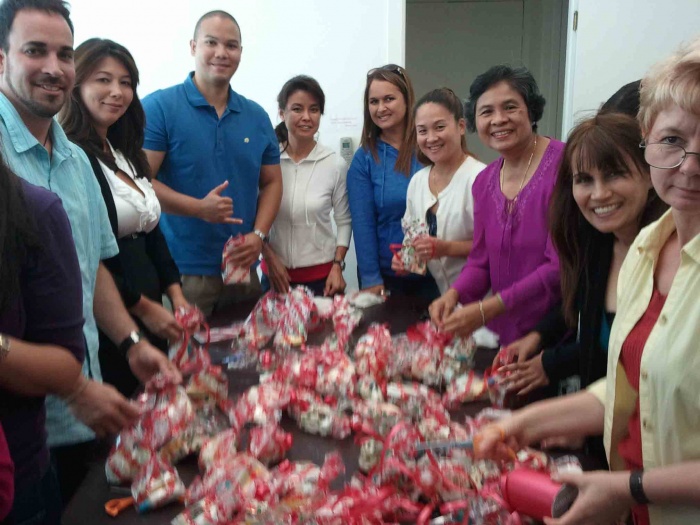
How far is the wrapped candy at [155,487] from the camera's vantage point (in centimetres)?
96

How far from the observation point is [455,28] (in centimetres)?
498

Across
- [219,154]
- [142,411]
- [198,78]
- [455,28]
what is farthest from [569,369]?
[455,28]

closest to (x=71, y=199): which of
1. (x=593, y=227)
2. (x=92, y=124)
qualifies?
(x=92, y=124)

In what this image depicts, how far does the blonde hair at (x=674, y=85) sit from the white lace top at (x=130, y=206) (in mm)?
1473

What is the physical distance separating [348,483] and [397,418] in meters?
0.20

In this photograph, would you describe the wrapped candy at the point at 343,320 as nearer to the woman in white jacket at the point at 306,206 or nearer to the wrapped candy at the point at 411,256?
A: the wrapped candy at the point at 411,256

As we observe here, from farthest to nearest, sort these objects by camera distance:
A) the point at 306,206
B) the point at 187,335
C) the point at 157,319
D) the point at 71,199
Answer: the point at 306,206 < the point at 157,319 < the point at 187,335 < the point at 71,199

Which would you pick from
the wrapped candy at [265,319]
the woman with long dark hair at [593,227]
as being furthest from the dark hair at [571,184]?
the wrapped candy at [265,319]

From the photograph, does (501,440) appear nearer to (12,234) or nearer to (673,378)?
(673,378)

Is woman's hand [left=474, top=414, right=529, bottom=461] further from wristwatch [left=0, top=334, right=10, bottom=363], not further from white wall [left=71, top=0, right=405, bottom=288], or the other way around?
white wall [left=71, top=0, right=405, bottom=288]

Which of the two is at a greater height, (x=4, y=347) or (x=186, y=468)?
(x=4, y=347)

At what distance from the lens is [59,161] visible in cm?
134

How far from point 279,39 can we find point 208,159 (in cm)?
158

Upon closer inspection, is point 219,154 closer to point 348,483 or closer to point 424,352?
point 424,352
